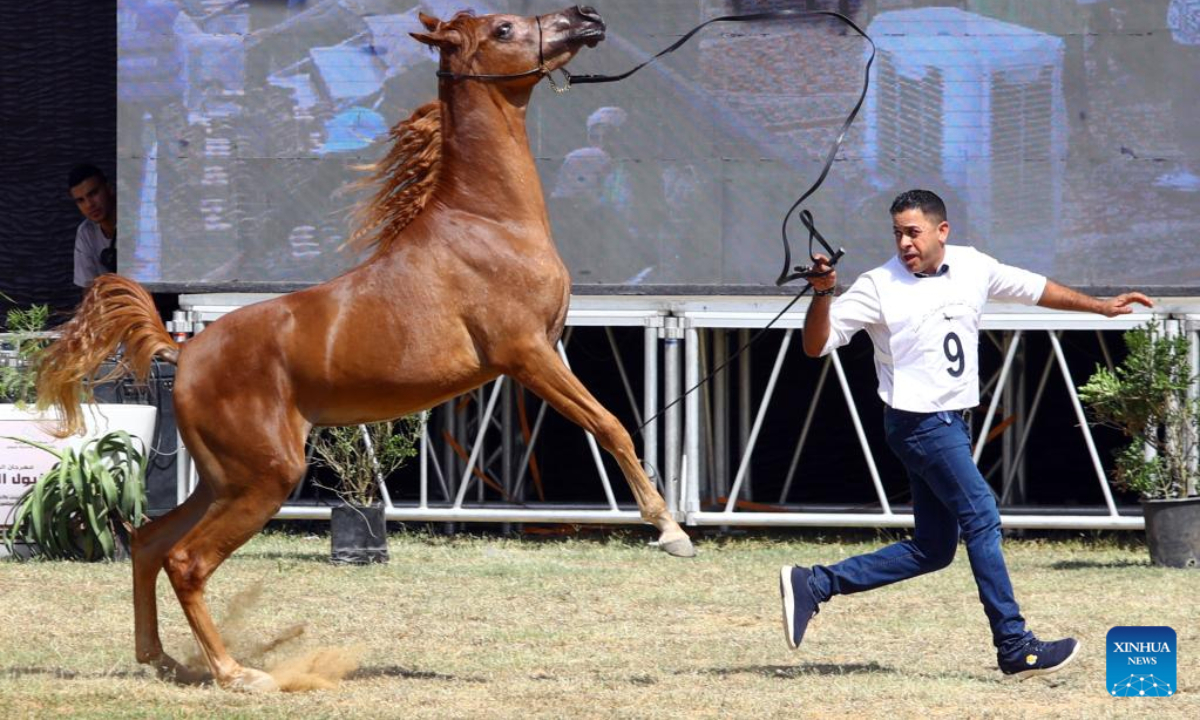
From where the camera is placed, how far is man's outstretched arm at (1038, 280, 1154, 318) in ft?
19.7

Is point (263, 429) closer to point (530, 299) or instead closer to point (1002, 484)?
point (530, 299)

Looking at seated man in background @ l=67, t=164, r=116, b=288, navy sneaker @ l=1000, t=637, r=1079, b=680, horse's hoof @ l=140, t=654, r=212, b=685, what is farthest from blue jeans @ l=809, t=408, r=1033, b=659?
seated man in background @ l=67, t=164, r=116, b=288

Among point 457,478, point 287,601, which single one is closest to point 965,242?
point 457,478

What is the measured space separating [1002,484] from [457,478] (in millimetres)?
3786

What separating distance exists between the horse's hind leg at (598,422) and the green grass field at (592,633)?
22.7 inches

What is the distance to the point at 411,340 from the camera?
582cm

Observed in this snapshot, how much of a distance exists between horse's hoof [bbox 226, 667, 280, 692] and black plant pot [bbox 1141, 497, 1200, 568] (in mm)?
5391

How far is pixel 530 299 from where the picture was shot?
5875 millimetres

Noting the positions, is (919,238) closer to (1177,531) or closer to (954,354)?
(954,354)

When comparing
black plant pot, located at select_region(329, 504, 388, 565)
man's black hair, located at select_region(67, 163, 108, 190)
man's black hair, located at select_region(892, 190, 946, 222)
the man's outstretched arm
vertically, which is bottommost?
black plant pot, located at select_region(329, 504, 388, 565)

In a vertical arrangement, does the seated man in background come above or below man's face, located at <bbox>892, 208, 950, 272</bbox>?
below

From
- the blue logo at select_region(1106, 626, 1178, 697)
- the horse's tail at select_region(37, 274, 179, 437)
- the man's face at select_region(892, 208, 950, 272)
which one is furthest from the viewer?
the horse's tail at select_region(37, 274, 179, 437)

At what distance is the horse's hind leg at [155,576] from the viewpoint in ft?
19.9

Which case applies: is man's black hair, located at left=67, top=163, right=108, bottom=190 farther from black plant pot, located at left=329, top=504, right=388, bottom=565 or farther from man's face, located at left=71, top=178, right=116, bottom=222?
black plant pot, located at left=329, top=504, right=388, bottom=565
